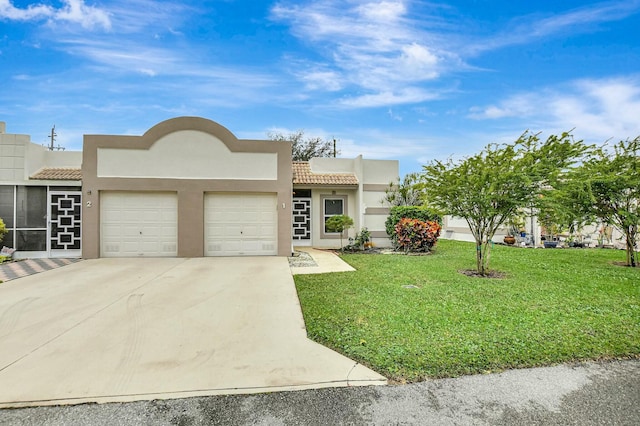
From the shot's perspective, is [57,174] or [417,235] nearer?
[57,174]

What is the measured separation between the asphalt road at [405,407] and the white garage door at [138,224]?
31.1 feet

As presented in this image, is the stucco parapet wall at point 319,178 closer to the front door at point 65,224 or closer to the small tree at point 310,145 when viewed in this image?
the front door at point 65,224

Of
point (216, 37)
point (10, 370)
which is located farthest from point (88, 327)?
point (216, 37)

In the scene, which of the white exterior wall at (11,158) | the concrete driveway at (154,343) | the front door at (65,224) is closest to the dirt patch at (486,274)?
the concrete driveway at (154,343)

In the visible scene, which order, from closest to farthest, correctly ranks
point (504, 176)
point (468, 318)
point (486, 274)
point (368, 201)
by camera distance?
point (468, 318), point (504, 176), point (486, 274), point (368, 201)

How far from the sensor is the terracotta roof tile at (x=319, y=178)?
49.1ft

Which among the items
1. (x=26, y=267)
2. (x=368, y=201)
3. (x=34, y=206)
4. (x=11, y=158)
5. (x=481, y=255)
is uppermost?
(x=11, y=158)

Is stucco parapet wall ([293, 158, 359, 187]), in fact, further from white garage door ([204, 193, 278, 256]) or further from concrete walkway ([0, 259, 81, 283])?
concrete walkway ([0, 259, 81, 283])

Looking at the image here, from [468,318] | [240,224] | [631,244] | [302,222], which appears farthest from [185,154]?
[631,244]

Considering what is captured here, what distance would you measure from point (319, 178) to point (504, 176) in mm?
9074

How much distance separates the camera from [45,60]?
10797 millimetres

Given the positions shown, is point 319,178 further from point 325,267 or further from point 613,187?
point 613,187

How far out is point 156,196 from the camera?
1176 centimetres

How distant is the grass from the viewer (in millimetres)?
3596
